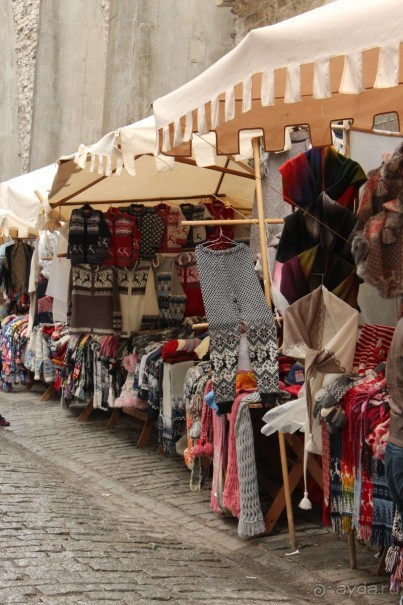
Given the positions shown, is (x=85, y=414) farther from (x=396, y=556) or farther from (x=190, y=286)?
(x=396, y=556)

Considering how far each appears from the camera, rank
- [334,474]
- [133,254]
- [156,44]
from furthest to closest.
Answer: [156,44] < [133,254] < [334,474]

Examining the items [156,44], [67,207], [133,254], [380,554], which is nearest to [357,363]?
[380,554]

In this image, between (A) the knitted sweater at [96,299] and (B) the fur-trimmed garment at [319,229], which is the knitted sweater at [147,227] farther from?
(B) the fur-trimmed garment at [319,229]

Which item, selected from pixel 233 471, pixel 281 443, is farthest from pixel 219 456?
pixel 281 443

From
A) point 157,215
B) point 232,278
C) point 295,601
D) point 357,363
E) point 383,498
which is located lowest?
point 295,601

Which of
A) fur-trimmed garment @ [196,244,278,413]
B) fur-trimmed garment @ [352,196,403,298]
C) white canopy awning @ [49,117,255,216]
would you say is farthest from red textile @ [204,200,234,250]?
fur-trimmed garment @ [352,196,403,298]

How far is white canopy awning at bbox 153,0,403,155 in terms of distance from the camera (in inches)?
167

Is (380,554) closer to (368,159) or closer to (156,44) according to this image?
(368,159)

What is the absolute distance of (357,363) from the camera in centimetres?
550

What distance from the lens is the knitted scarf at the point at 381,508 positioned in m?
4.77

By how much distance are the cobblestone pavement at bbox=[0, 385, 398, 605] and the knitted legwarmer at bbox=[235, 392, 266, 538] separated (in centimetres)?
13

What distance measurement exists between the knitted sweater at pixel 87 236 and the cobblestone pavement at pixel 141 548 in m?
2.03

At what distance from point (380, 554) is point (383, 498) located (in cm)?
78

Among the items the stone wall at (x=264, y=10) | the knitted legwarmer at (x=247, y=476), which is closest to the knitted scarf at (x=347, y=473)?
the knitted legwarmer at (x=247, y=476)
